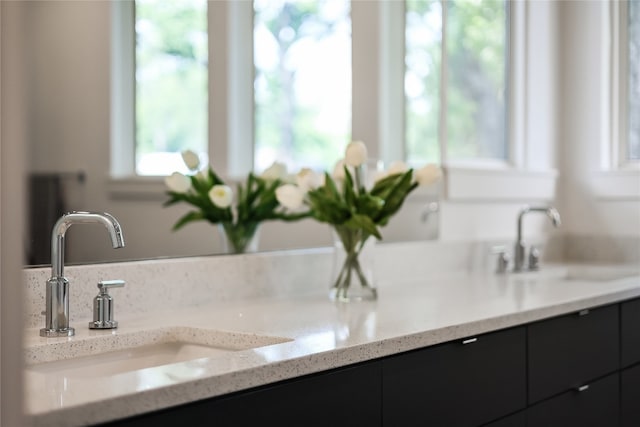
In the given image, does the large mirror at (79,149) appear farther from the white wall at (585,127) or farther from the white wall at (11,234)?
the white wall at (585,127)

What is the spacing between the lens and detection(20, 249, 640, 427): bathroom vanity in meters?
1.14

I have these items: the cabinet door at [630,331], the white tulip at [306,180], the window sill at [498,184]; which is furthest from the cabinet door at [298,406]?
the window sill at [498,184]

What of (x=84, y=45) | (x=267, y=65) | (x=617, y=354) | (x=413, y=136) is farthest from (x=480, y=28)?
(x=84, y=45)

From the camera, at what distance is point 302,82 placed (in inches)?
95.9

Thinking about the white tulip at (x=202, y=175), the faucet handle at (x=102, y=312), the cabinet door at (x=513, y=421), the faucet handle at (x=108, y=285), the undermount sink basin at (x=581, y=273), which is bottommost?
the cabinet door at (x=513, y=421)

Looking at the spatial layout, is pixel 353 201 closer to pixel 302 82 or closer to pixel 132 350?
pixel 302 82

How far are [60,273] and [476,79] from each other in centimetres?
199

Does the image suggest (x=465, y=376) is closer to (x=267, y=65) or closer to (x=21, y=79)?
(x=267, y=65)

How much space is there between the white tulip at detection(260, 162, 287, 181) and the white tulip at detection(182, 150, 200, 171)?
239 mm

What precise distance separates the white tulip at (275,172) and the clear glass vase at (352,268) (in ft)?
0.76

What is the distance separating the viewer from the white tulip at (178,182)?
1944mm

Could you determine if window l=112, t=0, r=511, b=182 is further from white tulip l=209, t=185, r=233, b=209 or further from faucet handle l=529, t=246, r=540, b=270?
faucet handle l=529, t=246, r=540, b=270

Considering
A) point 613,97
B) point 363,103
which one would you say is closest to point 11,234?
point 363,103

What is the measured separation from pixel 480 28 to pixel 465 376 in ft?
5.67
